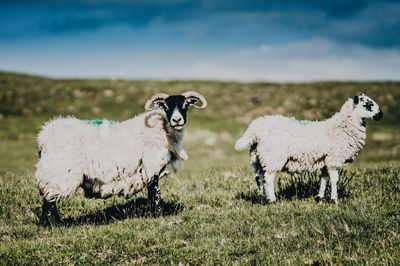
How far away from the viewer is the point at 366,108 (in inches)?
415

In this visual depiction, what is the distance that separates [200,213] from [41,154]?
349cm

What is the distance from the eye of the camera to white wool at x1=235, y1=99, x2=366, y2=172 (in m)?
10.6

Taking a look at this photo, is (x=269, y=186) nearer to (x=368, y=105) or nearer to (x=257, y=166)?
(x=257, y=166)

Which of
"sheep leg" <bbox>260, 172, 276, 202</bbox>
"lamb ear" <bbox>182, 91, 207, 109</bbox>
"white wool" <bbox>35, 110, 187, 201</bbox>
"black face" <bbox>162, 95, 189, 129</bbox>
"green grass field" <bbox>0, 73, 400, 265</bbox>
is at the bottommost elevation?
"green grass field" <bbox>0, 73, 400, 265</bbox>

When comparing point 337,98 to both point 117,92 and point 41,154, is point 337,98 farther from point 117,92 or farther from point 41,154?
point 41,154

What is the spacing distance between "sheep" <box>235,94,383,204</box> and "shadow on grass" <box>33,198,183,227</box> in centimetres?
215

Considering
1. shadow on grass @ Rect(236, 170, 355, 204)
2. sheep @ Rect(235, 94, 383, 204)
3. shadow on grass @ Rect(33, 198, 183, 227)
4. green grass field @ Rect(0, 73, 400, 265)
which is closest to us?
green grass field @ Rect(0, 73, 400, 265)

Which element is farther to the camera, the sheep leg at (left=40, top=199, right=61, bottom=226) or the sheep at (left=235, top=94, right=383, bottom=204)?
the sheep at (left=235, top=94, right=383, bottom=204)

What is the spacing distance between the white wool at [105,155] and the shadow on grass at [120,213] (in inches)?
21.4

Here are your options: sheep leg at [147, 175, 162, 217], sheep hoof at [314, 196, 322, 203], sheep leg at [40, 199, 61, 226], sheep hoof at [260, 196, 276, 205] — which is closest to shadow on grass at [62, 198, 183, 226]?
sheep leg at [147, 175, 162, 217]

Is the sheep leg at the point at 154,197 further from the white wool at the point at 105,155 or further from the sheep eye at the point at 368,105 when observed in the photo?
the sheep eye at the point at 368,105

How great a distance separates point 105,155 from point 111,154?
126 mm

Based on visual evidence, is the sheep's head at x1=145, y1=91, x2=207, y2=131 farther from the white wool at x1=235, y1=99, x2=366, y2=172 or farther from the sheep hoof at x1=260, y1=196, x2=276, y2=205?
the sheep hoof at x1=260, y1=196, x2=276, y2=205

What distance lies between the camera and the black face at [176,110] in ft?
32.1
